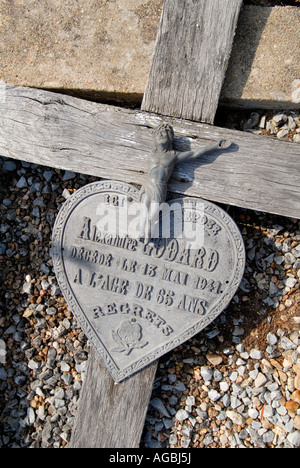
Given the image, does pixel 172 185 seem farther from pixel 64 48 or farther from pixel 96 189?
pixel 64 48

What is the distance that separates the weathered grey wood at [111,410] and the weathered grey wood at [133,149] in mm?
1299

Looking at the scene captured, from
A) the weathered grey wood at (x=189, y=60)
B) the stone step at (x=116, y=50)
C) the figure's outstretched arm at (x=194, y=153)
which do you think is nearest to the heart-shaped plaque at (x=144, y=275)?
the figure's outstretched arm at (x=194, y=153)

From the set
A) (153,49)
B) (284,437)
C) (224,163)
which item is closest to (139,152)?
(224,163)

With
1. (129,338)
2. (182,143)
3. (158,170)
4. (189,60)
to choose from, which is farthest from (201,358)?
(189,60)

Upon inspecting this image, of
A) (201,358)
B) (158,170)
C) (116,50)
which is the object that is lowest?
(201,358)

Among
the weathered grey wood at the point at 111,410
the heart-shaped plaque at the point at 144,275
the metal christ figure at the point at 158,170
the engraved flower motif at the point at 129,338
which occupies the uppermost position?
the metal christ figure at the point at 158,170

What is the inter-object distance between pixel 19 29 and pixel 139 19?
0.92 m

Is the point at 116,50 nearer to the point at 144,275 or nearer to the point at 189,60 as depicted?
the point at 189,60

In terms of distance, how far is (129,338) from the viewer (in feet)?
8.90

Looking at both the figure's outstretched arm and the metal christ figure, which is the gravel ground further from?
the metal christ figure

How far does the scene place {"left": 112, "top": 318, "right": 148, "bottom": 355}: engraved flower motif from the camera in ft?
8.90

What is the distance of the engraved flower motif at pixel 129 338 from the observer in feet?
8.90

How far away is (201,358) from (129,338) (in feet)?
2.01

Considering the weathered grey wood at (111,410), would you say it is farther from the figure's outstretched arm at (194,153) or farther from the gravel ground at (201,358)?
the figure's outstretched arm at (194,153)
